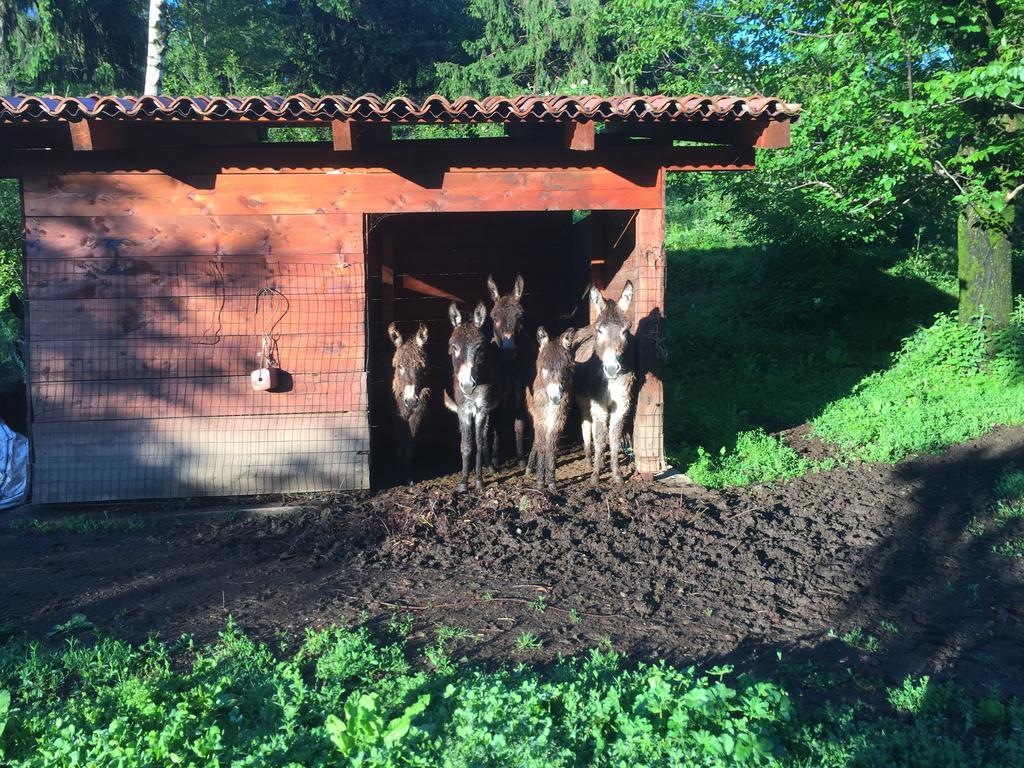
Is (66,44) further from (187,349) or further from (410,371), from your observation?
(410,371)

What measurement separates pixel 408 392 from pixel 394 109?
120 inches

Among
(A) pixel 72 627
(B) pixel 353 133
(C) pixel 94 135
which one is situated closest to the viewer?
(A) pixel 72 627

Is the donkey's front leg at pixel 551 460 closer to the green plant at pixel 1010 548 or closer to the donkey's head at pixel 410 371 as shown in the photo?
the donkey's head at pixel 410 371

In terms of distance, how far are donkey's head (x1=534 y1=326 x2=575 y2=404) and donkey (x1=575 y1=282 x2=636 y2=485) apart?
1.13 ft

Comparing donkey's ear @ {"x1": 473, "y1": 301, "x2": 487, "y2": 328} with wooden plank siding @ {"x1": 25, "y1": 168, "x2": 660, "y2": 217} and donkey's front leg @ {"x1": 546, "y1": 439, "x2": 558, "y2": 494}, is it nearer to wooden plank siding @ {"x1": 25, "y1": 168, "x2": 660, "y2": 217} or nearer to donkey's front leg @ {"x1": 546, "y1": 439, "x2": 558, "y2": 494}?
wooden plank siding @ {"x1": 25, "y1": 168, "x2": 660, "y2": 217}

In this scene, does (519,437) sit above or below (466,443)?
below

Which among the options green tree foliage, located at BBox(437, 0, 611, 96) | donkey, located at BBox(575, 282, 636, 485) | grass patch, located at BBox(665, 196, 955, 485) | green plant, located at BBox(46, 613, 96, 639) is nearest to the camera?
green plant, located at BBox(46, 613, 96, 639)

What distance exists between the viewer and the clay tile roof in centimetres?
694

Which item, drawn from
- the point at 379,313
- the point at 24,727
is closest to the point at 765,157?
the point at 379,313

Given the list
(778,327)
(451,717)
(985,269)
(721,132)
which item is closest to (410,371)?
(721,132)

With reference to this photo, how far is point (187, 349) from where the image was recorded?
8.17 metres

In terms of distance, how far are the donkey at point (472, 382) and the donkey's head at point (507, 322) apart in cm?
25

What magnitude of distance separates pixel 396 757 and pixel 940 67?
41.0 feet

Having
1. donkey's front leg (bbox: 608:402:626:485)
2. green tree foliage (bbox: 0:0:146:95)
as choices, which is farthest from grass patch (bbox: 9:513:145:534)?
green tree foliage (bbox: 0:0:146:95)
